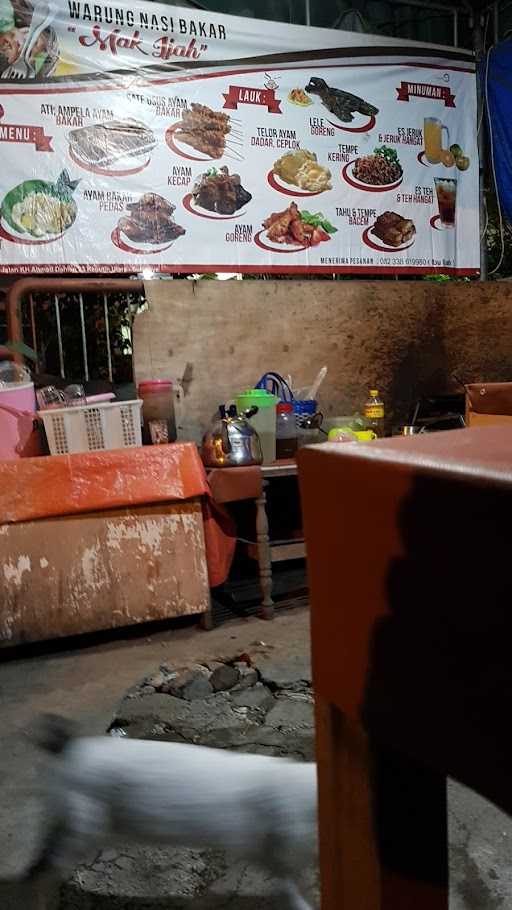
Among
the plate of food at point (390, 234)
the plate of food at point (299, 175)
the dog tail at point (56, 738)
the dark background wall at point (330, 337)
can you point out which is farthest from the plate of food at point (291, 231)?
the dog tail at point (56, 738)

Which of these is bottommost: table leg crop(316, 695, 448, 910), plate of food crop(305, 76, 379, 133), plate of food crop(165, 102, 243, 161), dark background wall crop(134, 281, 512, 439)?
table leg crop(316, 695, 448, 910)

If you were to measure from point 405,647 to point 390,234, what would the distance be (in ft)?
16.1

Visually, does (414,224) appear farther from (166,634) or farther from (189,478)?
(166,634)

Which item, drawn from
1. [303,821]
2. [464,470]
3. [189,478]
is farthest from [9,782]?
[464,470]

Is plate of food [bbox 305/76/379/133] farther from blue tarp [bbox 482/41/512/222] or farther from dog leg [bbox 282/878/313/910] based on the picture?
dog leg [bbox 282/878/313/910]

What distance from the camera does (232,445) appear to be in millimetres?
3926

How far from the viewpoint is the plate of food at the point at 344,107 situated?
4793 millimetres

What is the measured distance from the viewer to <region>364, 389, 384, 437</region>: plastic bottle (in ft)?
15.6

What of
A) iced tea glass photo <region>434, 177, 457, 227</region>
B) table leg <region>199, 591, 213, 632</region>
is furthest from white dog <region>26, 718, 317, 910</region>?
iced tea glass photo <region>434, 177, 457, 227</region>

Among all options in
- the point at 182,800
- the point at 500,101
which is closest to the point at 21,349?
the point at 182,800

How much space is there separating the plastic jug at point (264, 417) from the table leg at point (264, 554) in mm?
361

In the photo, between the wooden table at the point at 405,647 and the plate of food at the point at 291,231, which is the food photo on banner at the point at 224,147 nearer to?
the plate of food at the point at 291,231

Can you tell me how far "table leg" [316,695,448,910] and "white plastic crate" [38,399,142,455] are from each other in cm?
303

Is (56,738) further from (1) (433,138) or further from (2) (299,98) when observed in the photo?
(1) (433,138)
